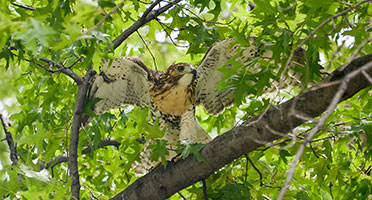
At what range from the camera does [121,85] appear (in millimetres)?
5516

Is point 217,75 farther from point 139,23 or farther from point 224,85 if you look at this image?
point 139,23

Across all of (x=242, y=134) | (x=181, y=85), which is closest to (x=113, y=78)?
(x=181, y=85)

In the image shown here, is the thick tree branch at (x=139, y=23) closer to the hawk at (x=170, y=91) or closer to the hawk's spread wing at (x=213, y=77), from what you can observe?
the hawk's spread wing at (x=213, y=77)

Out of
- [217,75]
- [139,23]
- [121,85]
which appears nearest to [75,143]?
[139,23]

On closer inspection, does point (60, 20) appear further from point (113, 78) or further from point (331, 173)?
point (331, 173)

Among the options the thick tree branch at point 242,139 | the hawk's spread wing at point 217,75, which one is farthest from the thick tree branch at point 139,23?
the thick tree branch at point 242,139

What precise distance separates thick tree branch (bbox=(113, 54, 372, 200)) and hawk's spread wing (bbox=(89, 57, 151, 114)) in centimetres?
133

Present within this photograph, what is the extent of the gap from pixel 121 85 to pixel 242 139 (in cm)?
211

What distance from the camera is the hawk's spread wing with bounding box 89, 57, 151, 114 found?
5254 mm

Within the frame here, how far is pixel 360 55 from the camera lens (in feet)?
12.1

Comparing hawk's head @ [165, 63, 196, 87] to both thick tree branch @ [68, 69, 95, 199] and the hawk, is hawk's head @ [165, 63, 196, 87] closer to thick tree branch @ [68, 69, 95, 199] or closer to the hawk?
the hawk

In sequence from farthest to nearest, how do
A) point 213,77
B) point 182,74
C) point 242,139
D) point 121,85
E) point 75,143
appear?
point 121,85, point 213,77, point 182,74, point 75,143, point 242,139

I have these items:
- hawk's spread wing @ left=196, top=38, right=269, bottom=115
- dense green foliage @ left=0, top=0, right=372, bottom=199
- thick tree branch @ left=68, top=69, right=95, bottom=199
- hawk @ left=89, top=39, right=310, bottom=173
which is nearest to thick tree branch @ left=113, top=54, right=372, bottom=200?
dense green foliage @ left=0, top=0, right=372, bottom=199

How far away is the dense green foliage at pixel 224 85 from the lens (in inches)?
129
